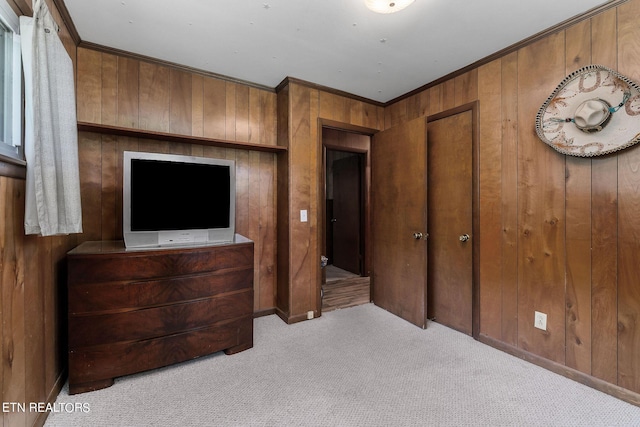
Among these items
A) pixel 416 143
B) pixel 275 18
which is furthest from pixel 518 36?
pixel 275 18

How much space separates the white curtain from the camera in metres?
1.30

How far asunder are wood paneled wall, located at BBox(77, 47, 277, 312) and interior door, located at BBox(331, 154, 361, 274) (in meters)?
2.24

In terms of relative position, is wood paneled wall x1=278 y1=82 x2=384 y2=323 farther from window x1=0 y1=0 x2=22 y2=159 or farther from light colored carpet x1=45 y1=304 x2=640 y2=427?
window x1=0 y1=0 x2=22 y2=159

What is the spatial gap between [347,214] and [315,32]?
3.50 m

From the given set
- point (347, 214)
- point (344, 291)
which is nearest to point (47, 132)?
point (344, 291)

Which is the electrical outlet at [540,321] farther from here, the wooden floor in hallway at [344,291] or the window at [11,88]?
the window at [11,88]

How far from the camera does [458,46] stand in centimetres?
217

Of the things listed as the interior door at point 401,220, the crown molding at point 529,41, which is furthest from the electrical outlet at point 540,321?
the crown molding at point 529,41

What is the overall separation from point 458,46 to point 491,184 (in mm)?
1141

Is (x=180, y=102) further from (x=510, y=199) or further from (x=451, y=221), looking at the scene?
(x=510, y=199)

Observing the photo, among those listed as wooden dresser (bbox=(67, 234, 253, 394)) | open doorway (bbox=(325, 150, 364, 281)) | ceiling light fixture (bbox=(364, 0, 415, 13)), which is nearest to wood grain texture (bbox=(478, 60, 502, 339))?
ceiling light fixture (bbox=(364, 0, 415, 13))

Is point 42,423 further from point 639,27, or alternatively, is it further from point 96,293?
point 639,27

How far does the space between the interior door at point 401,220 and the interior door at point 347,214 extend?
5.07 feet

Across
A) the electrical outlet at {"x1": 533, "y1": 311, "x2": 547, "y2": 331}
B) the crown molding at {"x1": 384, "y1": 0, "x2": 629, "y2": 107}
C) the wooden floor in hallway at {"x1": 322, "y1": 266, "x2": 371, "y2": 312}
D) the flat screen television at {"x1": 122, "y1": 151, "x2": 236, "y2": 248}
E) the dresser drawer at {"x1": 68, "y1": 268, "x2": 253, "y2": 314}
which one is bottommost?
the wooden floor in hallway at {"x1": 322, "y1": 266, "x2": 371, "y2": 312}
